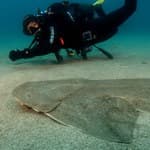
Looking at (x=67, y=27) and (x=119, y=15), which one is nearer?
(x=67, y=27)

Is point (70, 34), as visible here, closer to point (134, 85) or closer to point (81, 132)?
point (134, 85)

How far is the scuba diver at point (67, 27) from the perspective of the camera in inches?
330

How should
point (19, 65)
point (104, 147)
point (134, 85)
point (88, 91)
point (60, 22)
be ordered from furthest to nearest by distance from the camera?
point (19, 65)
point (60, 22)
point (134, 85)
point (88, 91)
point (104, 147)

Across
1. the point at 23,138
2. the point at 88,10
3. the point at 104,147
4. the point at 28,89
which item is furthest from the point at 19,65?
the point at 104,147

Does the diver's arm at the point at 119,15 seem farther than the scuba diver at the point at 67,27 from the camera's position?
Yes

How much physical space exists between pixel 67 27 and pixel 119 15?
1.58m

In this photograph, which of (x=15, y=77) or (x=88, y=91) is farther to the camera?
(x=15, y=77)

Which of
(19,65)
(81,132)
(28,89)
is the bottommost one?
(19,65)

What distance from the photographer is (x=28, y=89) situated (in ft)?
14.6

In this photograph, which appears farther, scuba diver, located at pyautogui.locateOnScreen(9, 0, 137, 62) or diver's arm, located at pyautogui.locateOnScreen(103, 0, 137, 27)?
diver's arm, located at pyautogui.locateOnScreen(103, 0, 137, 27)

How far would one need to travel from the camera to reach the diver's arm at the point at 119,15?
8.82m

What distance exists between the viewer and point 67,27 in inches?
339

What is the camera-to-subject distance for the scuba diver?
8391mm

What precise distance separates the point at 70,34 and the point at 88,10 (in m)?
1.01
